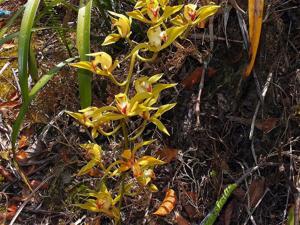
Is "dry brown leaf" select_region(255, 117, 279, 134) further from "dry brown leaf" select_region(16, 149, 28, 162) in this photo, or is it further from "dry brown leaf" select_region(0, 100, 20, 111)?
"dry brown leaf" select_region(0, 100, 20, 111)

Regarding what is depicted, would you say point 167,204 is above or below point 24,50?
below

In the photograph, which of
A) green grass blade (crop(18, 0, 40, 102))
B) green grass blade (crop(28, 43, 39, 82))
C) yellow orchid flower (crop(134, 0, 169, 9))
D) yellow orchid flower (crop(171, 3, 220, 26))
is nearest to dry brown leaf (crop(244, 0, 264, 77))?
yellow orchid flower (crop(171, 3, 220, 26))

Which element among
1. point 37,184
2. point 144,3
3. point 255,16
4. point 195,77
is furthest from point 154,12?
point 37,184

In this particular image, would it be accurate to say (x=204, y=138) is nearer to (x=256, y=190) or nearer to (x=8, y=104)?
(x=256, y=190)

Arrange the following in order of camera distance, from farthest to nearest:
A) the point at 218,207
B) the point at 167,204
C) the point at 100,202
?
the point at 167,204 < the point at 218,207 < the point at 100,202

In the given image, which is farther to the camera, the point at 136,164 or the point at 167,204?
the point at 167,204

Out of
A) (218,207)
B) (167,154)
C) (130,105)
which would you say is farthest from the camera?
(167,154)

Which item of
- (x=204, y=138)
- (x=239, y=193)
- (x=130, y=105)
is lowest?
(x=239, y=193)
